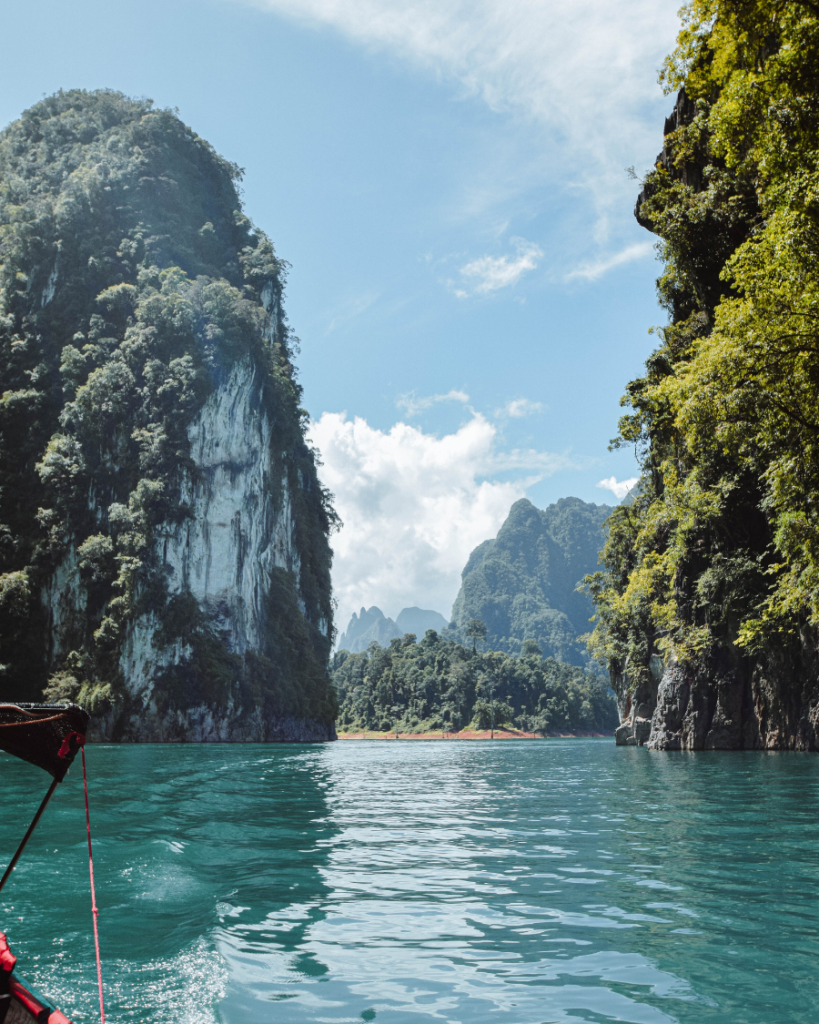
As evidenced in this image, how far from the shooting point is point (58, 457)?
5119 cm

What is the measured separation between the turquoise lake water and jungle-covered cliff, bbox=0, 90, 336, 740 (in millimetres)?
40439

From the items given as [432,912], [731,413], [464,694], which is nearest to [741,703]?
[731,413]

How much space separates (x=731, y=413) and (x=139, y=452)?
50.0 meters

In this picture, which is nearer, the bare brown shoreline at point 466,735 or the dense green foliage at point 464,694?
the bare brown shoreline at point 466,735

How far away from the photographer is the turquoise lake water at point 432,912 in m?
4.21

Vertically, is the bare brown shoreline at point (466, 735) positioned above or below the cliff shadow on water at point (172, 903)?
below

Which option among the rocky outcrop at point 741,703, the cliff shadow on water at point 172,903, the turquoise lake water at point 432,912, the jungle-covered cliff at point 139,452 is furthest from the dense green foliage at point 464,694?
the turquoise lake water at point 432,912

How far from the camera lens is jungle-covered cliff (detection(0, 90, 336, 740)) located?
49.9 meters

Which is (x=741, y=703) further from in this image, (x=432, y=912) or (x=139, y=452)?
(x=139, y=452)

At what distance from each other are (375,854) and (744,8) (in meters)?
12.7

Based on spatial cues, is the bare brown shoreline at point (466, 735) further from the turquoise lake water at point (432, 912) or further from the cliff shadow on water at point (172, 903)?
the turquoise lake water at point (432, 912)

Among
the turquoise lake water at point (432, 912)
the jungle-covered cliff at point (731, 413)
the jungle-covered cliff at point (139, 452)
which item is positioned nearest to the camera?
the turquoise lake water at point (432, 912)

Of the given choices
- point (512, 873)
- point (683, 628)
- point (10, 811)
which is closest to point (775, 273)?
point (512, 873)

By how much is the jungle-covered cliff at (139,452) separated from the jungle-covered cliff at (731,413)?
3014 cm
